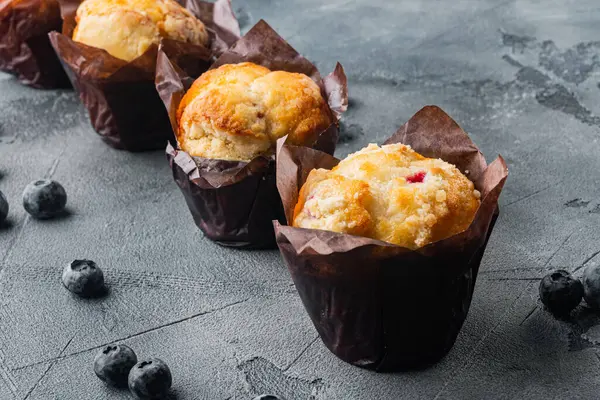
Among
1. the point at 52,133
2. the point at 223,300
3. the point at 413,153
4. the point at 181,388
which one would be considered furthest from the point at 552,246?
the point at 52,133

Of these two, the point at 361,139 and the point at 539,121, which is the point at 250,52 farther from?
the point at 539,121

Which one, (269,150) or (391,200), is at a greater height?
(391,200)

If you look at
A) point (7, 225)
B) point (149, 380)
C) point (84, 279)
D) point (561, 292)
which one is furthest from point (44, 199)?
point (561, 292)

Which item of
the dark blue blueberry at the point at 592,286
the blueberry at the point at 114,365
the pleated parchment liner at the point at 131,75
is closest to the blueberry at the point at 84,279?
the blueberry at the point at 114,365

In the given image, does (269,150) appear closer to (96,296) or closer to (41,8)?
(96,296)

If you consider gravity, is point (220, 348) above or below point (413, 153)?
below

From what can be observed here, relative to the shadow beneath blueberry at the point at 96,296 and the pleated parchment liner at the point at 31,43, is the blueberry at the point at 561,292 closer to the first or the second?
the shadow beneath blueberry at the point at 96,296
